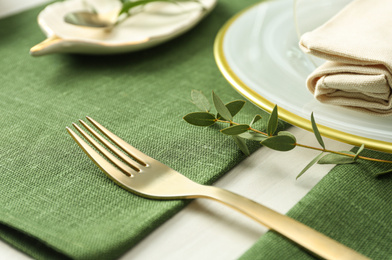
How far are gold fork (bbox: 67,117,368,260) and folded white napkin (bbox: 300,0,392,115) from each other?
0.19 m

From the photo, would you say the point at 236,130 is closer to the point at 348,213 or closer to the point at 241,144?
the point at 241,144

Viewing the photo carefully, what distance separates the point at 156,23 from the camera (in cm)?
92

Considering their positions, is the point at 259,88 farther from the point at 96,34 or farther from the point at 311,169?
the point at 96,34

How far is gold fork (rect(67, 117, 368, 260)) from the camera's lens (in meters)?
0.42

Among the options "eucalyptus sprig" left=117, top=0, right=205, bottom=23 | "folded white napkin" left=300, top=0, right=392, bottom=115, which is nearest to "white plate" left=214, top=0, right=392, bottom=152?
"folded white napkin" left=300, top=0, right=392, bottom=115

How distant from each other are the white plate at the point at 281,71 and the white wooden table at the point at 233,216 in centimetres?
4

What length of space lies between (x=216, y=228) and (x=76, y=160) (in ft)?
0.65

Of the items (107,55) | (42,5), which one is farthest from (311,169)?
(42,5)

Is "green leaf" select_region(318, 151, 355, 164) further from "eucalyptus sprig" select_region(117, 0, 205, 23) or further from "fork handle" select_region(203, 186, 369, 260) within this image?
"eucalyptus sprig" select_region(117, 0, 205, 23)

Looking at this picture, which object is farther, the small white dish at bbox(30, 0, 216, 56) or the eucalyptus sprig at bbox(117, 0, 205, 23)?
the eucalyptus sprig at bbox(117, 0, 205, 23)

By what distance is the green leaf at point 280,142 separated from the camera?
52 cm

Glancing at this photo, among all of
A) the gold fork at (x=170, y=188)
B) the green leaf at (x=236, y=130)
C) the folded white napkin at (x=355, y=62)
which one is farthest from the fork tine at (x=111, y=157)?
the folded white napkin at (x=355, y=62)

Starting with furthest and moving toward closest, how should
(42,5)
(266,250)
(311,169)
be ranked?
1. (42,5)
2. (311,169)
3. (266,250)

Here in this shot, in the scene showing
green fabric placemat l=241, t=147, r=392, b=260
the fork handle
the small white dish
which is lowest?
green fabric placemat l=241, t=147, r=392, b=260
